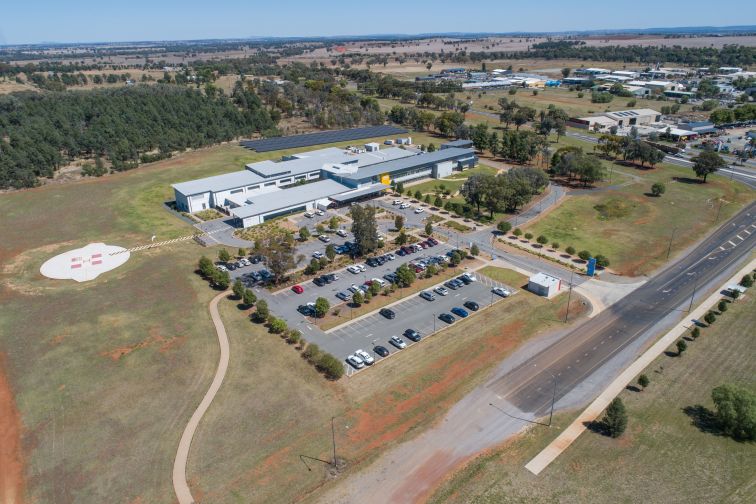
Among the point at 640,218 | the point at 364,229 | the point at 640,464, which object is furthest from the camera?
the point at 640,218

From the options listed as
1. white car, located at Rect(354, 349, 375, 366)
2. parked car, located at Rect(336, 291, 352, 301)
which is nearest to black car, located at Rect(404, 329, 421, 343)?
white car, located at Rect(354, 349, 375, 366)

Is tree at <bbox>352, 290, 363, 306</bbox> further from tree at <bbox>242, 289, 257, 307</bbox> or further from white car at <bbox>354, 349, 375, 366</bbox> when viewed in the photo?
tree at <bbox>242, 289, 257, 307</bbox>

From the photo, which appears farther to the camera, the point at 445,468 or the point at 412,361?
the point at 412,361

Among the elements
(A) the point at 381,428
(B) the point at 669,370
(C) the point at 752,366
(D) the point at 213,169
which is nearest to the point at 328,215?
(D) the point at 213,169

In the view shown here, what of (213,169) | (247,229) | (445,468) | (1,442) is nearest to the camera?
(445,468)

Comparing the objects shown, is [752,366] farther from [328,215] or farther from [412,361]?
[328,215]

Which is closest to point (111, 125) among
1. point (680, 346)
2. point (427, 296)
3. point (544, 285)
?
point (427, 296)

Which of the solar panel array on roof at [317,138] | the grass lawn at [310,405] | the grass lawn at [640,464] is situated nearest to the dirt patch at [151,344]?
the grass lawn at [310,405]

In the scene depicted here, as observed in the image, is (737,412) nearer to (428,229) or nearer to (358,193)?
(428,229)
